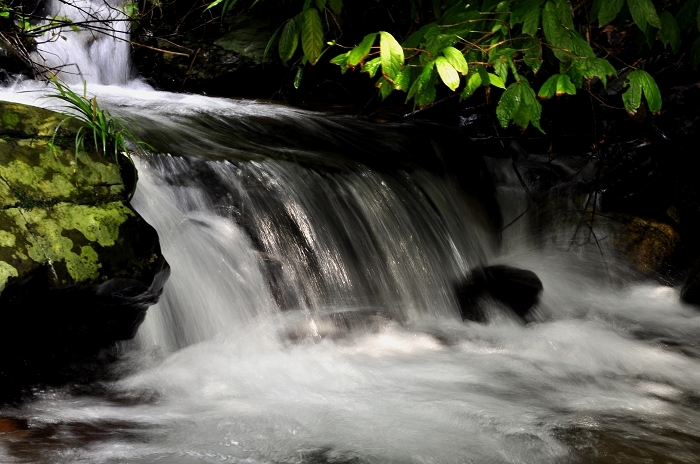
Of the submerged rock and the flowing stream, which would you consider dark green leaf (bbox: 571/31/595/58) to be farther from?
the submerged rock

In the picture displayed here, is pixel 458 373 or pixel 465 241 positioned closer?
pixel 458 373

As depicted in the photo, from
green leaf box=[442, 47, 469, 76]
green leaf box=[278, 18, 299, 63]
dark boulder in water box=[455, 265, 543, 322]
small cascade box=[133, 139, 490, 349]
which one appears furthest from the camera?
dark boulder in water box=[455, 265, 543, 322]

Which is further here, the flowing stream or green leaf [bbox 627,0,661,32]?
green leaf [bbox 627,0,661,32]

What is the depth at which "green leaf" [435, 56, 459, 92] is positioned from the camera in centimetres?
261

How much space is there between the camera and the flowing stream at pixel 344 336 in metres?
2.56

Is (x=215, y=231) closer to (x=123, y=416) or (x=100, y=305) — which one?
(x=100, y=305)

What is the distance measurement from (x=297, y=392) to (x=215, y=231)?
1245 millimetres

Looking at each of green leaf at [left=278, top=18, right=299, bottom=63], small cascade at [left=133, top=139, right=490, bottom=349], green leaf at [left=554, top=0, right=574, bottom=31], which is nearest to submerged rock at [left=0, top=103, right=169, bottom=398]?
small cascade at [left=133, top=139, right=490, bottom=349]

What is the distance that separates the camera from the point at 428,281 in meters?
4.55

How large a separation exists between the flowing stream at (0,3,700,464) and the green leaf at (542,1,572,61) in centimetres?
149

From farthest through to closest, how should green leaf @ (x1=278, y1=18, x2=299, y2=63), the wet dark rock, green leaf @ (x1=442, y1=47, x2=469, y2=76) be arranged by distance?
the wet dark rock < green leaf @ (x1=278, y1=18, x2=299, y2=63) < green leaf @ (x1=442, y1=47, x2=469, y2=76)

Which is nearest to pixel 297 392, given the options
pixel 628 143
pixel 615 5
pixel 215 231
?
pixel 215 231

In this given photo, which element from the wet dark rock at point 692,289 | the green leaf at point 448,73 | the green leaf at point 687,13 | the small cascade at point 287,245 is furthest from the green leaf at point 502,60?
the wet dark rock at point 692,289

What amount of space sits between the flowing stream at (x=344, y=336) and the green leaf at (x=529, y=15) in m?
1.53
